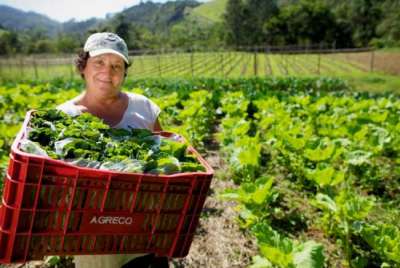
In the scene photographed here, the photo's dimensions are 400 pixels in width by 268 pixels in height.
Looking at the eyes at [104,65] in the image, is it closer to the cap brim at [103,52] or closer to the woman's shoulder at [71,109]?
the cap brim at [103,52]

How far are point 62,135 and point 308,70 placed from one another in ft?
119

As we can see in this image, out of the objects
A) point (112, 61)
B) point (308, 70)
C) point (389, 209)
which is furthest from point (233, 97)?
point (308, 70)

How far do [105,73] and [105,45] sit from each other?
0.17 meters

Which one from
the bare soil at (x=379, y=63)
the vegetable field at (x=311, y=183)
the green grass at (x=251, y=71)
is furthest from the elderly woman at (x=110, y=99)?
the bare soil at (x=379, y=63)

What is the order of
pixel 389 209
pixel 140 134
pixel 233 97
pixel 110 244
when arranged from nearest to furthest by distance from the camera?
1. pixel 110 244
2. pixel 140 134
3. pixel 389 209
4. pixel 233 97

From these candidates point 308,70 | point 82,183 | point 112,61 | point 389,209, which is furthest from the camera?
point 308,70

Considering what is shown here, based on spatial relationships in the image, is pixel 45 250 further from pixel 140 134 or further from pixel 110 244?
pixel 140 134

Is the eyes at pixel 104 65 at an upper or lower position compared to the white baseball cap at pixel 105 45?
lower

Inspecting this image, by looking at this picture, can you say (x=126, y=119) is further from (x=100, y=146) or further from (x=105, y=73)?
(x=100, y=146)

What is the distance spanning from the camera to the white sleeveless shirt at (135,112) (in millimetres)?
2598

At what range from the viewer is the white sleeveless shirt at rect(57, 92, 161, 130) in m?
2.60

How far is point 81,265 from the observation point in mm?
2352

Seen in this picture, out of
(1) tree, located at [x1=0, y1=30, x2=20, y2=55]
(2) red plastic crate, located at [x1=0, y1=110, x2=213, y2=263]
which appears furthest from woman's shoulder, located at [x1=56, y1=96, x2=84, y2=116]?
(1) tree, located at [x1=0, y1=30, x2=20, y2=55]

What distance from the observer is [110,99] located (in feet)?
8.82
